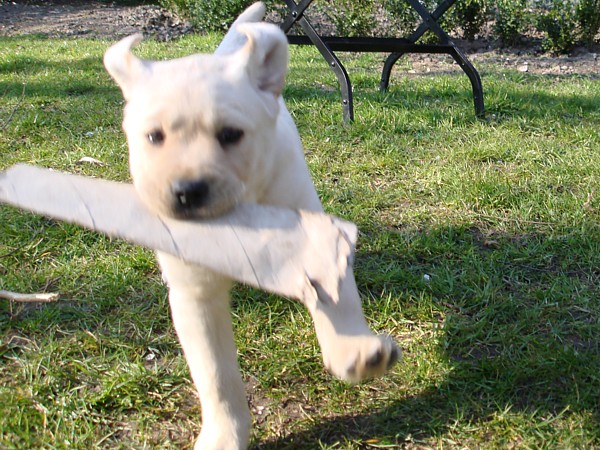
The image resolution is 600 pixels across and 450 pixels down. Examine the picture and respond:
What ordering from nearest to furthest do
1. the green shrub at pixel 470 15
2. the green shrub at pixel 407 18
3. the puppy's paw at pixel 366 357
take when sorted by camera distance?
the puppy's paw at pixel 366 357 → the green shrub at pixel 470 15 → the green shrub at pixel 407 18

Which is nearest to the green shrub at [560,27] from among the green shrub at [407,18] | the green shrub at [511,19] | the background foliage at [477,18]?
the background foliage at [477,18]

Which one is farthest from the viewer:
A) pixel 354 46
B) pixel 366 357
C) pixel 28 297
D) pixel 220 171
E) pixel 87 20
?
pixel 87 20

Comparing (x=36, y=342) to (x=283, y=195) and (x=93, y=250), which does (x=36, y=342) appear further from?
(x=283, y=195)

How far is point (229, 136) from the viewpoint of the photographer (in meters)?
2.03

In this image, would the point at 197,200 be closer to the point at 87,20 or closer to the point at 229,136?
the point at 229,136

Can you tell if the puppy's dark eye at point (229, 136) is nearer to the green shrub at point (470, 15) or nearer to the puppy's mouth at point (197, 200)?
the puppy's mouth at point (197, 200)

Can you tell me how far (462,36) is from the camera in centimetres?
1032

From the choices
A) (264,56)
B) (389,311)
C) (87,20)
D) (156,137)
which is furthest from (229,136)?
(87,20)

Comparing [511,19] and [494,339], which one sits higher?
[511,19]

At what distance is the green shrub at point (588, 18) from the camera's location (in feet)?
29.9

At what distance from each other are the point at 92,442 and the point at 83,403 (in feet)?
0.64

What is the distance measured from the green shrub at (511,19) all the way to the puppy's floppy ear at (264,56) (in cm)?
832

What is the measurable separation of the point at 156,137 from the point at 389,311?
60.1 inches

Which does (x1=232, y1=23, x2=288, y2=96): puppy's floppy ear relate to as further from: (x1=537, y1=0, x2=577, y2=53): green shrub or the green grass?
(x1=537, y1=0, x2=577, y2=53): green shrub
